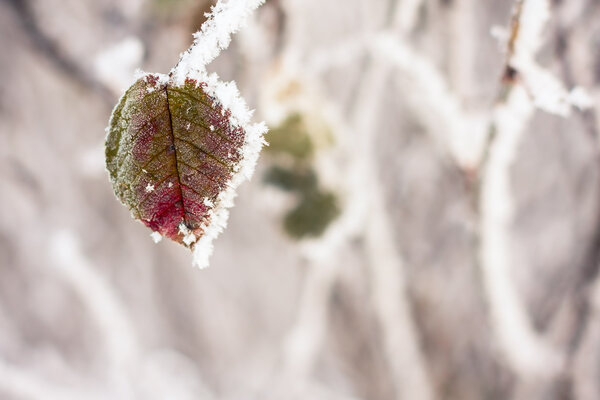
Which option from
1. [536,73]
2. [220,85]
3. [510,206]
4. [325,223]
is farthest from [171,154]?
[510,206]

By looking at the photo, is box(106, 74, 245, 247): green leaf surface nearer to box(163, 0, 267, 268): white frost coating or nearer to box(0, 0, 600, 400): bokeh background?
box(163, 0, 267, 268): white frost coating

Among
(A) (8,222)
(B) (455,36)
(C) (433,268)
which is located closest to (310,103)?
(B) (455,36)

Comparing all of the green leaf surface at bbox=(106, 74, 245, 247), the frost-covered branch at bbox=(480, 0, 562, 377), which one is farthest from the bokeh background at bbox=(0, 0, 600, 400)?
the green leaf surface at bbox=(106, 74, 245, 247)

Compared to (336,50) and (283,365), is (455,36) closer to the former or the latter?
(336,50)

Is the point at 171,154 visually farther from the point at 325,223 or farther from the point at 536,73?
the point at 325,223

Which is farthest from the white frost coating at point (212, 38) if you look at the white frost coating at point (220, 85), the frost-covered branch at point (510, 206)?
the frost-covered branch at point (510, 206)

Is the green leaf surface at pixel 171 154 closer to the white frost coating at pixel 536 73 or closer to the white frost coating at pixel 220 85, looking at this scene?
the white frost coating at pixel 220 85

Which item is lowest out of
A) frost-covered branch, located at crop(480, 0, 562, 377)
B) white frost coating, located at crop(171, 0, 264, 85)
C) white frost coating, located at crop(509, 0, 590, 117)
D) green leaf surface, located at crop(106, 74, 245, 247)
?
green leaf surface, located at crop(106, 74, 245, 247)
